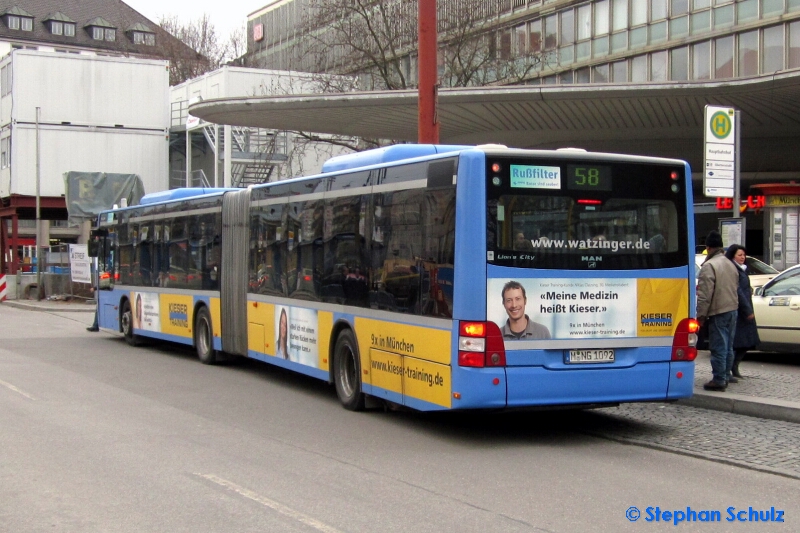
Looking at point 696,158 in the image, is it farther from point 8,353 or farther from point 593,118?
point 8,353

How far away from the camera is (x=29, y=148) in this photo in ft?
136

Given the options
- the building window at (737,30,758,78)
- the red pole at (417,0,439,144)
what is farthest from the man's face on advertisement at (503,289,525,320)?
the building window at (737,30,758,78)

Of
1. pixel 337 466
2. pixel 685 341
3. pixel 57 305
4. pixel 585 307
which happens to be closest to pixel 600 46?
pixel 57 305

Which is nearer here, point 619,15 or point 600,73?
point 619,15

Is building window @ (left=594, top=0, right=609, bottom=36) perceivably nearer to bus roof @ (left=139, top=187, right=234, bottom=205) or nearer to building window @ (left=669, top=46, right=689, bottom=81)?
building window @ (left=669, top=46, right=689, bottom=81)

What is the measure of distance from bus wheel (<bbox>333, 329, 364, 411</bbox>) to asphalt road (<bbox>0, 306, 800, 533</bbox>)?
9.0 inches

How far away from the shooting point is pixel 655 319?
9.65m

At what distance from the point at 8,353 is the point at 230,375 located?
208 inches

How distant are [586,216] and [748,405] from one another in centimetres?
311

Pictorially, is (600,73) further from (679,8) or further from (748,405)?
(748,405)

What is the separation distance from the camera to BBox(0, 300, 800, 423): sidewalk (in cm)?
1042

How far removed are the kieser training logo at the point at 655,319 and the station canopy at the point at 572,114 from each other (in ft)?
49.1

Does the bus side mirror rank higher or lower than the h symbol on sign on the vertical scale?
lower

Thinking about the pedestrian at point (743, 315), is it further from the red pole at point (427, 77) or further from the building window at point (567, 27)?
the building window at point (567, 27)
